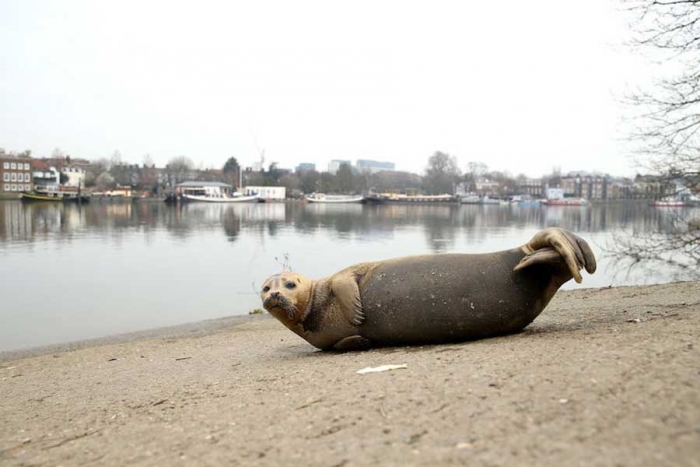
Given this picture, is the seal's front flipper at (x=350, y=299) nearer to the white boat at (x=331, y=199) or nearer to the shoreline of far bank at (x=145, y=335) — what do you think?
the shoreline of far bank at (x=145, y=335)

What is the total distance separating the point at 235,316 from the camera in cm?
1686

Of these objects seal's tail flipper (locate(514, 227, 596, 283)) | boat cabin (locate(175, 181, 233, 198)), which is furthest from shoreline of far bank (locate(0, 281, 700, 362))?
boat cabin (locate(175, 181, 233, 198))

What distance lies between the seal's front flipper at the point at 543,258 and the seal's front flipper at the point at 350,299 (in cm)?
198

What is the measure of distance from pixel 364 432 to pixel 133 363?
6.59 m

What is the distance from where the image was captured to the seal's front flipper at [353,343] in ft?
23.3

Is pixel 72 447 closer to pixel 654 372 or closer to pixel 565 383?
pixel 565 383

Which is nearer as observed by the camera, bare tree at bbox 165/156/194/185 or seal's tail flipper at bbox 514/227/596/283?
seal's tail flipper at bbox 514/227/596/283

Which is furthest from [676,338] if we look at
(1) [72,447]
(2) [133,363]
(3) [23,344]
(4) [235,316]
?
(3) [23,344]

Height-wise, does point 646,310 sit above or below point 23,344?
above

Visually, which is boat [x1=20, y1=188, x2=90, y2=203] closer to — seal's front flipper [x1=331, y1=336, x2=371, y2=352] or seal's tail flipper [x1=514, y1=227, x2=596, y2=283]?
seal's front flipper [x1=331, y1=336, x2=371, y2=352]

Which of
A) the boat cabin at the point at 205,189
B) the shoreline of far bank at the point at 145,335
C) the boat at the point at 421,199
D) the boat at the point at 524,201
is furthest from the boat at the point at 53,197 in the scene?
the boat at the point at 524,201

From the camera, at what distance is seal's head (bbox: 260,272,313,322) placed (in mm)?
7082

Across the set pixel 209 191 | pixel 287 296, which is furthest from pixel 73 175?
pixel 287 296

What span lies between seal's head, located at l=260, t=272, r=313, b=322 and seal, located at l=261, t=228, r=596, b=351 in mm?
12
